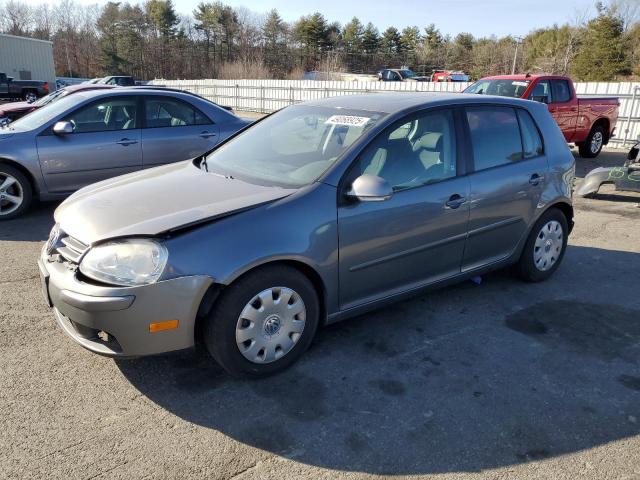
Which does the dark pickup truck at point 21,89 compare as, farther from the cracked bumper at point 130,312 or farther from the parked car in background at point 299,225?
the cracked bumper at point 130,312

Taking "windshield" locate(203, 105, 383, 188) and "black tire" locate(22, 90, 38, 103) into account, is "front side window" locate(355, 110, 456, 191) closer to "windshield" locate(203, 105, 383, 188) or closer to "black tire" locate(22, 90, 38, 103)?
"windshield" locate(203, 105, 383, 188)

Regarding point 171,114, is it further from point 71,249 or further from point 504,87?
point 504,87

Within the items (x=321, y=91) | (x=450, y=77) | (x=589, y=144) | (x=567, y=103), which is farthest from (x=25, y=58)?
(x=589, y=144)

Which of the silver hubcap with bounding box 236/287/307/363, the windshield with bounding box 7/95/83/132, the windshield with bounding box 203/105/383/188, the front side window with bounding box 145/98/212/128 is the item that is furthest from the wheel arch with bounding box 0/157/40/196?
the silver hubcap with bounding box 236/287/307/363

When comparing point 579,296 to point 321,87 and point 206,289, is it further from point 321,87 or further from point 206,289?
point 321,87

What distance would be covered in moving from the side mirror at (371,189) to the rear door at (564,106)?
372 inches

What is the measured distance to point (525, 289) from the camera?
15.1 feet

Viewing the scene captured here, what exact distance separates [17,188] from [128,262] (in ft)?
15.1

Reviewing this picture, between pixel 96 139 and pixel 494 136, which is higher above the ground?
pixel 494 136

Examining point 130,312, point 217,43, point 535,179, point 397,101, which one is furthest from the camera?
point 217,43

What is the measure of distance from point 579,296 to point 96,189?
3998 mm

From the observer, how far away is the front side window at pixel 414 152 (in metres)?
3.41

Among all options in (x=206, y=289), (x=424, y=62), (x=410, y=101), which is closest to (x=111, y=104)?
(x=410, y=101)

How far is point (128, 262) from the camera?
8.82 feet
